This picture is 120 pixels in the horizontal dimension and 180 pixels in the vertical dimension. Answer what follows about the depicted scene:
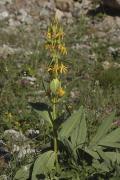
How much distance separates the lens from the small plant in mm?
4938

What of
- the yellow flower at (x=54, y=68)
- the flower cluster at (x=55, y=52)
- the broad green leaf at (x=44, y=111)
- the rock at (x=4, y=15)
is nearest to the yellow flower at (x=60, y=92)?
the flower cluster at (x=55, y=52)

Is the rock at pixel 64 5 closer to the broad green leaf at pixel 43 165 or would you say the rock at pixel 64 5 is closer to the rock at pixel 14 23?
the rock at pixel 14 23

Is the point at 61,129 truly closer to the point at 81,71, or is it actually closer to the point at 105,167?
the point at 105,167

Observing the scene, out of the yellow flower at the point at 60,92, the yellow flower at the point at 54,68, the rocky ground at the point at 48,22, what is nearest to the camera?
the yellow flower at the point at 54,68

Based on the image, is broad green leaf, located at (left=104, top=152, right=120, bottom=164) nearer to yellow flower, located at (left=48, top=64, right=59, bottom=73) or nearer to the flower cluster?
the flower cluster

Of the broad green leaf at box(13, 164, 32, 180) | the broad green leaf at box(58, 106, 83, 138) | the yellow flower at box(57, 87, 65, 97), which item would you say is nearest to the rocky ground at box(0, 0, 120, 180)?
the broad green leaf at box(13, 164, 32, 180)

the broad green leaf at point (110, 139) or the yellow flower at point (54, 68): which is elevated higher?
the yellow flower at point (54, 68)

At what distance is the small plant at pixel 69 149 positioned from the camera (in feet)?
16.2

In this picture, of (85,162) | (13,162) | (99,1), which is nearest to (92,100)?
(13,162)

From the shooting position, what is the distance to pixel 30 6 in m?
11.9

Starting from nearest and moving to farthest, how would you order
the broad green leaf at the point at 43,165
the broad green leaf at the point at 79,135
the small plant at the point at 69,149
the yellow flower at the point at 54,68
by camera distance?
the yellow flower at the point at 54,68
the small plant at the point at 69,149
the broad green leaf at the point at 43,165
the broad green leaf at the point at 79,135

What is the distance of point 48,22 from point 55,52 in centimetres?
671

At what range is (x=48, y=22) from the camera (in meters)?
11.3

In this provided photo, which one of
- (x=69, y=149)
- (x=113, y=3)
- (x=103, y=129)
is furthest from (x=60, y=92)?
(x=113, y=3)
